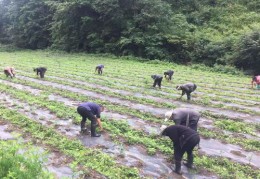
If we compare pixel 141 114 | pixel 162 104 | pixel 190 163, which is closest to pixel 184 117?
pixel 190 163

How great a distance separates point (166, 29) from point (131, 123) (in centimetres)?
2395

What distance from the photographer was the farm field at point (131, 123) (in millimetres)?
7634

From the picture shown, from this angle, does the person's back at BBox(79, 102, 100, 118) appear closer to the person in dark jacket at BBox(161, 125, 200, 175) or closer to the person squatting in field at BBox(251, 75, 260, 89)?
the person in dark jacket at BBox(161, 125, 200, 175)

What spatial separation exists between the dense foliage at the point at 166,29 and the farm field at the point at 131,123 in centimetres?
835

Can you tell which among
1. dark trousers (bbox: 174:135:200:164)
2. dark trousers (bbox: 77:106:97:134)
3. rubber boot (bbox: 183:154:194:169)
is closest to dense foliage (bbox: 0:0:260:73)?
dark trousers (bbox: 77:106:97:134)

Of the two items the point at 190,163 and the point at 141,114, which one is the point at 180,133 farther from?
the point at 141,114

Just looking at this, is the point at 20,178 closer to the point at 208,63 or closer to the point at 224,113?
the point at 224,113

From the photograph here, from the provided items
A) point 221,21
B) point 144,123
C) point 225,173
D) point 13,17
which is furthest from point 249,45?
point 13,17

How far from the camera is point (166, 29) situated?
110 ft

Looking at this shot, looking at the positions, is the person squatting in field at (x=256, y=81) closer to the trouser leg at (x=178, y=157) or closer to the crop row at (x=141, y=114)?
the crop row at (x=141, y=114)

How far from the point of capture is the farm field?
7634 millimetres

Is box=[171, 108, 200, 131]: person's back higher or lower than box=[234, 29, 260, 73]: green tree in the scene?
lower

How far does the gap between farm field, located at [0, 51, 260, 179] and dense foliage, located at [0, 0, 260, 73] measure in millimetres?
8353

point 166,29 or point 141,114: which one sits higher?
point 166,29
